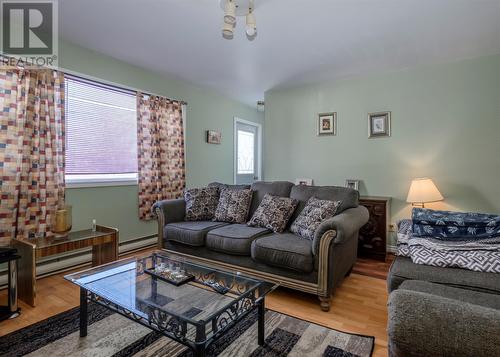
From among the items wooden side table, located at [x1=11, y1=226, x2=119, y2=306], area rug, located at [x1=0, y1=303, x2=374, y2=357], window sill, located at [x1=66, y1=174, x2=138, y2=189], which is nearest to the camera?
area rug, located at [x1=0, y1=303, x2=374, y2=357]

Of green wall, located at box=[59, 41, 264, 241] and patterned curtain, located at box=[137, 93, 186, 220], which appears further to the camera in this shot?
patterned curtain, located at box=[137, 93, 186, 220]

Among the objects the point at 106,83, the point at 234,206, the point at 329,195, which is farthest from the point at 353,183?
the point at 106,83

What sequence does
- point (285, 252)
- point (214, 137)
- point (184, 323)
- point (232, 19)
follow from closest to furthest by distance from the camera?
1. point (184, 323)
2. point (232, 19)
3. point (285, 252)
4. point (214, 137)

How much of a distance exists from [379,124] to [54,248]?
388 cm

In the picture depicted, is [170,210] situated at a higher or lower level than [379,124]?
lower

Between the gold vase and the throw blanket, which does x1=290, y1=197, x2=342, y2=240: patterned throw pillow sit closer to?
the throw blanket

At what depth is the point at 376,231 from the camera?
3314 millimetres

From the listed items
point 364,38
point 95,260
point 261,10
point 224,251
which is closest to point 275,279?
point 224,251

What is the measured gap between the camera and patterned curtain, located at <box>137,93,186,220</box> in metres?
3.56

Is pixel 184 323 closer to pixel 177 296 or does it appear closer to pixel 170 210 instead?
pixel 177 296

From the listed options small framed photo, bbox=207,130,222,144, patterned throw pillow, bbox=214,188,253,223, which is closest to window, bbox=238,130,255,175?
small framed photo, bbox=207,130,222,144

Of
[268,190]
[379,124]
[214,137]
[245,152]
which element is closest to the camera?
[268,190]

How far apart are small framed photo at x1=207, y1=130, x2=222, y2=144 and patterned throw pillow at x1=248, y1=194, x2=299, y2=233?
6.98 ft

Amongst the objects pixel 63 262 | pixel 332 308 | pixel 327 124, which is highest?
pixel 327 124
